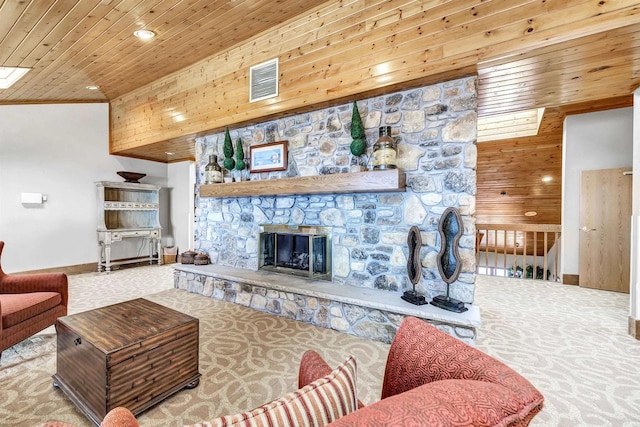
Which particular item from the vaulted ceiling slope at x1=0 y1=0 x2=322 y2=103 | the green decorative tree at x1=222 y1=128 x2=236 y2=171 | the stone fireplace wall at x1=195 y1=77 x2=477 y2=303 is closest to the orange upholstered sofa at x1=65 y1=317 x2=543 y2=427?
the stone fireplace wall at x1=195 y1=77 x2=477 y2=303

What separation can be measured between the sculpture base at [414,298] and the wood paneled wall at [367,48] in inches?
75.1

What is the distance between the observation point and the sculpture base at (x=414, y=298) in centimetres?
258

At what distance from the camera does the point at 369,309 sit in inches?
108

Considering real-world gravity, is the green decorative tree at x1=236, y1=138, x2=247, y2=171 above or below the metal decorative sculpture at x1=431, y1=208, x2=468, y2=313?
above

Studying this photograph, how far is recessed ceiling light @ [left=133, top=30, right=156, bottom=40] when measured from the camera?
3.22 meters

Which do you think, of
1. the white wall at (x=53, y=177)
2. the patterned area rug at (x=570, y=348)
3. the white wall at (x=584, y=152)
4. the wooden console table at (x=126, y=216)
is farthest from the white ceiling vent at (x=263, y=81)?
the white wall at (x=584, y=152)

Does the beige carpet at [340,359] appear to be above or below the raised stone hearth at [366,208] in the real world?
below

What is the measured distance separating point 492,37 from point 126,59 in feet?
13.8

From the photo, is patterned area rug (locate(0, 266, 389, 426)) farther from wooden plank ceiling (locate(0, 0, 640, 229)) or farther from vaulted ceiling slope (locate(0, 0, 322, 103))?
vaulted ceiling slope (locate(0, 0, 322, 103))

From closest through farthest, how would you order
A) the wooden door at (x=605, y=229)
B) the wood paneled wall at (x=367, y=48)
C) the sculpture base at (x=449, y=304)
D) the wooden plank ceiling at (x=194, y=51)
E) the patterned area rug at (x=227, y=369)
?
the patterned area rug at (x=227, y=369) → the wood paneled wall at (x=367, y=48) → the wooden plank ceiling at (x=194, y=51) → the sculpture base at (x=449, y=304) → the wooden door at (x=605, y=229)

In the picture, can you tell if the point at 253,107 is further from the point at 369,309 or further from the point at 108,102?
the point at 108,102

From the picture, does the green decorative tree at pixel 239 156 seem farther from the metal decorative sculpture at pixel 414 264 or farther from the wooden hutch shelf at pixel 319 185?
the metal decorative sculpture at pixel 414 264

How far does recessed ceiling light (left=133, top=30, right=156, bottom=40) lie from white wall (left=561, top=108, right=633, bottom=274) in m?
6.04

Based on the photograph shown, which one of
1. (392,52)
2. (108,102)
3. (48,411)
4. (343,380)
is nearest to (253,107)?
(392,52)
